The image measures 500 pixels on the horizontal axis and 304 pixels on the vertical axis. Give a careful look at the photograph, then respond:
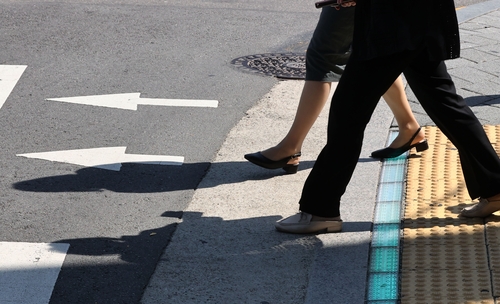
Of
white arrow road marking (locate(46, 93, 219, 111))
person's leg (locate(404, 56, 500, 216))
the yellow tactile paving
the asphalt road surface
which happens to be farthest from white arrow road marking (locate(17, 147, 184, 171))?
person's leg (locate(404, 56, 500, 216))

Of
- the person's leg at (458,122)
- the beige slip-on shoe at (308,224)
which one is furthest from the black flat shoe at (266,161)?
the person's leg at (458,122)

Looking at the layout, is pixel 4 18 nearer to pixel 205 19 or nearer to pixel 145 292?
pixel 205 19

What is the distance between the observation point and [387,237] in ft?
13.5

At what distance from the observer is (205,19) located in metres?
8.94

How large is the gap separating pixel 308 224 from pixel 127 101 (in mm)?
2605

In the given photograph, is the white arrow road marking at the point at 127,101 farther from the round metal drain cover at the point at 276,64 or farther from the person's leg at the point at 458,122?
the person's leg at the point at 458,122

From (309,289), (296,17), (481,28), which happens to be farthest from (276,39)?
(309,289)

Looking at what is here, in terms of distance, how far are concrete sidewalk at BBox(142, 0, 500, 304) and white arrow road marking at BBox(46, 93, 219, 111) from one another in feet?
1.53

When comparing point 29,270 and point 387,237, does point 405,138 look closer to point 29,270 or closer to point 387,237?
point 387,237

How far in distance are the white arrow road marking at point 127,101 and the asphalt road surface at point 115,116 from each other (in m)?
0.04

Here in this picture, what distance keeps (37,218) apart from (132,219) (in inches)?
20.5

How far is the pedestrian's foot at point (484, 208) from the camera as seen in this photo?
4.12m

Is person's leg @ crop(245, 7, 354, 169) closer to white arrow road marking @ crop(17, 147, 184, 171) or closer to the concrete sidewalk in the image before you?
the concrete sidewalk

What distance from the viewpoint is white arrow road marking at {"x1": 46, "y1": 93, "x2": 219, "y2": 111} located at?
20.5 feet
